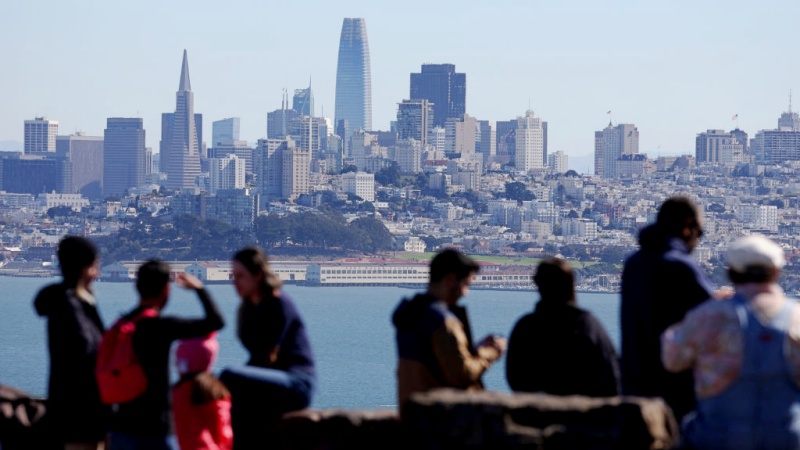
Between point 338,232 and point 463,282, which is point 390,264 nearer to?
point 338,232

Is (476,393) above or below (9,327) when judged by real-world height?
above

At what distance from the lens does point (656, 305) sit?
14.2 ft

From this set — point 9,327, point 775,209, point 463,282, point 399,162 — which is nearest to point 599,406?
point 463,282

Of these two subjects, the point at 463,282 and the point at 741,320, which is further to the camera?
the point at 463,282

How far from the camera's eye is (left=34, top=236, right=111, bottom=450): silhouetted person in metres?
4.43

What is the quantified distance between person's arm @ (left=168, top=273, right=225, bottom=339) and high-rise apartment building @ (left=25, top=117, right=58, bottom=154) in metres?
189

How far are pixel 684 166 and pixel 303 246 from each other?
67250mm

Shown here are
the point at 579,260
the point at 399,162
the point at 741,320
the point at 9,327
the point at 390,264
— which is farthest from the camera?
the point at 399,162

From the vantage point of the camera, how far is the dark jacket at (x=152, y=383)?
14.1 feet

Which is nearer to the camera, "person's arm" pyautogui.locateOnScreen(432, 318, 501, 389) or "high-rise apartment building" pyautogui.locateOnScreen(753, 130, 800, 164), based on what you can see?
"person's arm" pyautogui.locateOnScreen(432, 318, 501, 389)

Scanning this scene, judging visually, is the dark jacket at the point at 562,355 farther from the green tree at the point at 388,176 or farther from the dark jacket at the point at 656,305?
the green tree at the point at 388,176

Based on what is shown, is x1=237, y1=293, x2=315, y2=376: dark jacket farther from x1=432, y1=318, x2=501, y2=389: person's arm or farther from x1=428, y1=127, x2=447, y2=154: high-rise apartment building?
x1=428, y1=127, x2=447, y2=154: high-rise apartment building

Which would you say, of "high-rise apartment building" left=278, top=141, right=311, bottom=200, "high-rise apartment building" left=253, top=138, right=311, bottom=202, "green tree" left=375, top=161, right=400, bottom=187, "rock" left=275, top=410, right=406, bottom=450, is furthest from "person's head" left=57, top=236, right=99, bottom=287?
"green tree" left=375, top=161, right=400, bottom=187

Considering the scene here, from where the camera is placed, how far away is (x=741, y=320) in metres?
3.67
